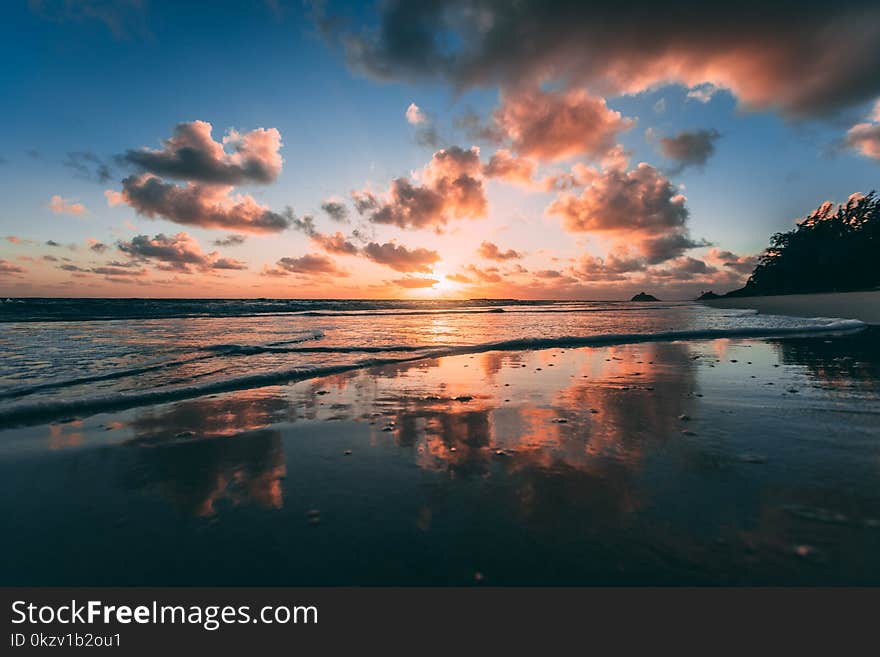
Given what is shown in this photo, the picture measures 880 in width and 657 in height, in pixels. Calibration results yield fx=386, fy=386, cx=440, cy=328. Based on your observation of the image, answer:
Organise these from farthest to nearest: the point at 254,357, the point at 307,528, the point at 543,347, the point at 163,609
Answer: the point at 543,347 → the point at 254,357 → the point at 307,528 → the point at 163,609

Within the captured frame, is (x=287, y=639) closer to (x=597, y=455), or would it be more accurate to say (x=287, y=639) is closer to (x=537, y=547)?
(x=537, y=547)

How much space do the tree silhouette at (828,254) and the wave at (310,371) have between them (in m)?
43.2

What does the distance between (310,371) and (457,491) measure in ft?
16.5

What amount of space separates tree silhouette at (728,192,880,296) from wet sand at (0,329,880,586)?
54.3m

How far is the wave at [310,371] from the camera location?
4.57 meters

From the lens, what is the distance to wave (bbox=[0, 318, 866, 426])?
457 cm

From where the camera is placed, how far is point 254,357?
850 cm

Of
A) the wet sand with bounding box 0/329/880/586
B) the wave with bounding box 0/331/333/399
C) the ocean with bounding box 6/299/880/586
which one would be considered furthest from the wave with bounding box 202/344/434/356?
the wet sand with bounding box 0/329/880/586

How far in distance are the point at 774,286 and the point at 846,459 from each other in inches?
2711

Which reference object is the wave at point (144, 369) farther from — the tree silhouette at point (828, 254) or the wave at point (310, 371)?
the tree silhouette at point (828, 254)

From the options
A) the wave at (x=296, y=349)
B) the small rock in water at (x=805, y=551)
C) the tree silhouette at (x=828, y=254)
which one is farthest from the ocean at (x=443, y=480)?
the tree silhouette at (x=828, y=254)

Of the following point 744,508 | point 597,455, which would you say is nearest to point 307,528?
point 597,455

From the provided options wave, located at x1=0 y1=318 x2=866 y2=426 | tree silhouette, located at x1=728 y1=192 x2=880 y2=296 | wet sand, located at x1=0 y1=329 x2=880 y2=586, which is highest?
tree silhouette, located at x1=728 y1=192 x2=880 y2=296

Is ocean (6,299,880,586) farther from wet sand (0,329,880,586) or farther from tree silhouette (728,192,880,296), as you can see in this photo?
tree silhouette (728,192,880,296)
